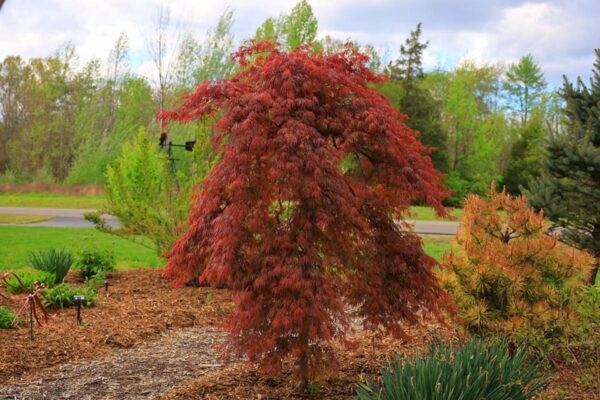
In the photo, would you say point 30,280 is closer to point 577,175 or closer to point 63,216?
point 577,175

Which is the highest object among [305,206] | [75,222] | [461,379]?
[305,206]

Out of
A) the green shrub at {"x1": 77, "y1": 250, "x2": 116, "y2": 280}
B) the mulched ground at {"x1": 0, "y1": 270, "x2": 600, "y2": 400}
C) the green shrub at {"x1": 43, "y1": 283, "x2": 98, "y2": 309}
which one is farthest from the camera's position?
the green shrub at {"x1": 77, "y1": 250, "x2": 116, "y2": 280}

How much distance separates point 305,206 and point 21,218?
19223 millimetres

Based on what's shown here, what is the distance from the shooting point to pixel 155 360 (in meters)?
6.28

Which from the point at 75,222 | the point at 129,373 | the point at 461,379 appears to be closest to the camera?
the point at 461,379

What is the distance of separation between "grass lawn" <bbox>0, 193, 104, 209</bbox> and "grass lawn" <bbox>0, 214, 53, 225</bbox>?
11.3 ft

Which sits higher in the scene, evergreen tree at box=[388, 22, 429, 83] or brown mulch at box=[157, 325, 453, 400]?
evergreen tree at box=[388, 22, 429, 83]

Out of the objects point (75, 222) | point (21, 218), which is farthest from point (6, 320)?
point (21, 218)

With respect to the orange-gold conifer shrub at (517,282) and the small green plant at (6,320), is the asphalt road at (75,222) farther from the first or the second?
the small green plant at (6,320)

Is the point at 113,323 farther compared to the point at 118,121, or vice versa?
the point at 118,121

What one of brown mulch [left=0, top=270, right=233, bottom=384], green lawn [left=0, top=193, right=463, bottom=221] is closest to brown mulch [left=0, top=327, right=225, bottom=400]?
brown mulch [left=0, top=270, right=233, bottom=384]

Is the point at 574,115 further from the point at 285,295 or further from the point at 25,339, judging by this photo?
the point at 25,339

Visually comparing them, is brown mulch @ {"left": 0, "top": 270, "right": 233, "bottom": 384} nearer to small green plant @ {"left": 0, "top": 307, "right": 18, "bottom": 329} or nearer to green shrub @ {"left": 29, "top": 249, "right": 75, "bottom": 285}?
small green plant @ {"left": 0, "top": 307, "right": 18, "bottom": 329}

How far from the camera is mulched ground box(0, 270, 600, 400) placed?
520 cm
